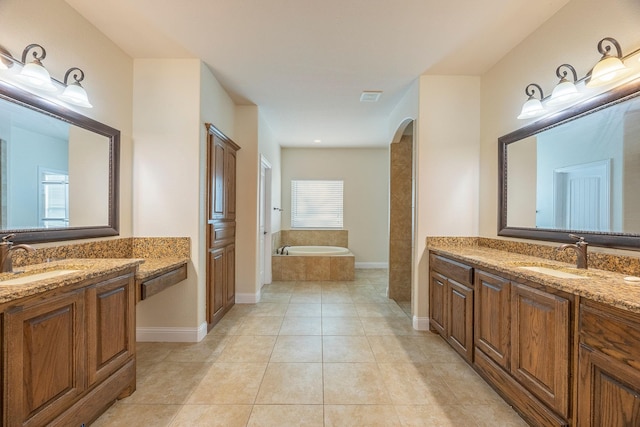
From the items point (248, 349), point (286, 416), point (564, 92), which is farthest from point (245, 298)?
point (564, 92)

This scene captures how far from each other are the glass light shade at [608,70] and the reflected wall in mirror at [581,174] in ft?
0.26

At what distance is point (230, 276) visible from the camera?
363 centimetres

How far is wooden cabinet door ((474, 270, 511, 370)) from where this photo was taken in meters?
1.83

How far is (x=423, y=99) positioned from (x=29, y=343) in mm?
3368

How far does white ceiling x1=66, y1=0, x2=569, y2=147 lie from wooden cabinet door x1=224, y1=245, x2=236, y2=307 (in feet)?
6.19

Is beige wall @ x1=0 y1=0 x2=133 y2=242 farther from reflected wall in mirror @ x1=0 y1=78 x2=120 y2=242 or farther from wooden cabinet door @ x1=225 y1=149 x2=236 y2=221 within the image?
wooden cabinet door @ x1=225 y1=149 x2=236 y2=221

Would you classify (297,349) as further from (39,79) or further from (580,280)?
(39,79)

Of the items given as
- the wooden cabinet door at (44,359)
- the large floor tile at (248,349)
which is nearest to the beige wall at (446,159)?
the large floor tile at (248,349)

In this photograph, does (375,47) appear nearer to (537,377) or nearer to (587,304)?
(587,304)

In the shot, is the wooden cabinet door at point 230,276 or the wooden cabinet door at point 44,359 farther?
the wooden cabinet door at point 230,276

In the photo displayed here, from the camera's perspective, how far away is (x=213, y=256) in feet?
9.98

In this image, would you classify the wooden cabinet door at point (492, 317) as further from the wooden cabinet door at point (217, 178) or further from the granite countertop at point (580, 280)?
the wooden cabinet door at point (217, 178)

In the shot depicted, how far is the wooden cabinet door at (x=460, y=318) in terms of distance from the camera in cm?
224

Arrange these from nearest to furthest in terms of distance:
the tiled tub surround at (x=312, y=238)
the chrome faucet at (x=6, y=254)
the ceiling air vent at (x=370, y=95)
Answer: the chrome faucet at (x=6, y=254) → the ceiling air vent at (x=370, y=95) → the tiled tub surround at (x=312, y=238)
